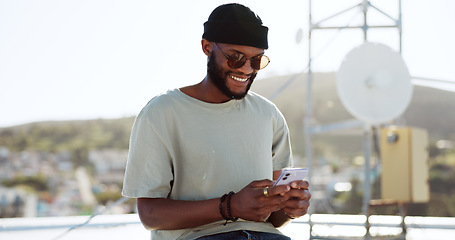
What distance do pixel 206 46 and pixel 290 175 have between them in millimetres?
501

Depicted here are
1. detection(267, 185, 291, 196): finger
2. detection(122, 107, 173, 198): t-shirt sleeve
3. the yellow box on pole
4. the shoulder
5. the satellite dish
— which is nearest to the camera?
detection(267, 185, 291, 196): finger

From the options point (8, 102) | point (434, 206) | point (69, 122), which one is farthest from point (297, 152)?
point (8, 102)

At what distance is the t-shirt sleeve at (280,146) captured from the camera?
1788mm

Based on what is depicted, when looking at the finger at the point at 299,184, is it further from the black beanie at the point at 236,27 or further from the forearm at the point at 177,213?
the black beanie at the point at 236,27

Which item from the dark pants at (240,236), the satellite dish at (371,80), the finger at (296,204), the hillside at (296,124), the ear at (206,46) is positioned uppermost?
the ear at (206,46)

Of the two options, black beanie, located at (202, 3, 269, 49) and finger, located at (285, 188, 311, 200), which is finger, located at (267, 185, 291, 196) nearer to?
finger, located at (285, 188, 311, 200)

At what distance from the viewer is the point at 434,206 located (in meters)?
25.4

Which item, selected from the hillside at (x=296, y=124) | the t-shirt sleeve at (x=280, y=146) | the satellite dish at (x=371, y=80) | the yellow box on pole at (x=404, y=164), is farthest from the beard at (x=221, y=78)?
the hillside at (x=296, y=124)

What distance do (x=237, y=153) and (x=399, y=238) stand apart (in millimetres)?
3007

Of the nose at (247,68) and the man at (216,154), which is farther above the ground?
the nose at (247,68)

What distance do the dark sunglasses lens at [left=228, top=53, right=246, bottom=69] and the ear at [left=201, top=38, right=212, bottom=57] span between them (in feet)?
0.34

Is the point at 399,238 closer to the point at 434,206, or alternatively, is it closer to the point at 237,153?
the point at 237,153

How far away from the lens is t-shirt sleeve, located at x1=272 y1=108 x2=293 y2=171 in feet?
5.87

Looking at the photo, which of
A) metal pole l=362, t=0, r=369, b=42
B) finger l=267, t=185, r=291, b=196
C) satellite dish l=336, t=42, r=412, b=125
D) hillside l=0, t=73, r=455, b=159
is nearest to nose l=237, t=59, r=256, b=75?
finger l=267, t=185, r=291, b=196
